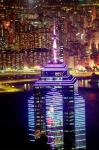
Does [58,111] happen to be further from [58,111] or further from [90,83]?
[90,83]

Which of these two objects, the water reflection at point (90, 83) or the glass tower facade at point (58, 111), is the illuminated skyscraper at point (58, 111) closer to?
the glass tower facade at point (58, 111)

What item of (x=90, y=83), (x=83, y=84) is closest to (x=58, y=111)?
(x=83, y=84)

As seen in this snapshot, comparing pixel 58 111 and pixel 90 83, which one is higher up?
pixel 58 111

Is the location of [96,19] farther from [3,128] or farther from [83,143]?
[83,143]

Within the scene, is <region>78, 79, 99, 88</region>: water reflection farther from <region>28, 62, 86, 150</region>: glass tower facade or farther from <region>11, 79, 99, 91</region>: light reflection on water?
<region>28, 62, 86, 150</region>: glass tower facade

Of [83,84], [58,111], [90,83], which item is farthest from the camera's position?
[90,83]

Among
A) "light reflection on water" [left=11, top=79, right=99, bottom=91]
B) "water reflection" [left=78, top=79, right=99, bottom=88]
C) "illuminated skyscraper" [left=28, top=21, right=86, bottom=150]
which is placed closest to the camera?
"illuminated skyscraper" [left=28, top=21, right=86, bottom=150]

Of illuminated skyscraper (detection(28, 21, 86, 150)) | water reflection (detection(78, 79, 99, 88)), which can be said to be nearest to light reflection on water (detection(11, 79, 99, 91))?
water reflection (detection(78, 79, 99, 88))

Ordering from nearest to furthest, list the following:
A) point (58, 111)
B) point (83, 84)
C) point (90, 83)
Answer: point (58, 111) < point (83, 84) < point (90, 83)

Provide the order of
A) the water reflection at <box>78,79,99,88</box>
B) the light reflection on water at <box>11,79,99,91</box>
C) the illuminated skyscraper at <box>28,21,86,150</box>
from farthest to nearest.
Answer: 1. the water reflection at <box>78,79,99,88</box>
2. the light reflection on water at <box>11,79,99,91</box>
3. the illuminated skyscraper at <box>28,21,86,150</box>
